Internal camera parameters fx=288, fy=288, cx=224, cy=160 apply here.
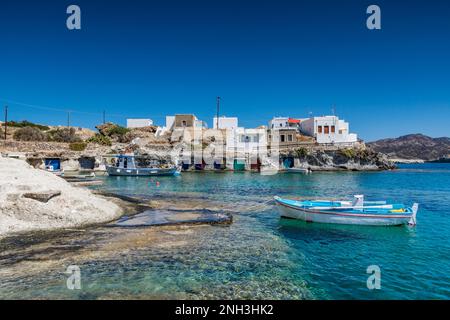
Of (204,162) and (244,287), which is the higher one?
(204,162)

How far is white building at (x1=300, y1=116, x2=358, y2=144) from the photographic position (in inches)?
3351

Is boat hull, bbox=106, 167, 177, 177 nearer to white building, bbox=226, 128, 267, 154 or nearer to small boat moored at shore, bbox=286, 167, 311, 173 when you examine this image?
white building, bbox=226, 128, 267, 154

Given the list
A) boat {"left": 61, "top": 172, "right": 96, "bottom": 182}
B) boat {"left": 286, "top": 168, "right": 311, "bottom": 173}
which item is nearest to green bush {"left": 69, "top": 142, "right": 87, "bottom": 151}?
boat {"left": 61, "top": 172, "right": 96, "bottom": 182}

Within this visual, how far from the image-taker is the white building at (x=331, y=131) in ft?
279

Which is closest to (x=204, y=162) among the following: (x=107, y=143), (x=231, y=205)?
(x=107, y=143)

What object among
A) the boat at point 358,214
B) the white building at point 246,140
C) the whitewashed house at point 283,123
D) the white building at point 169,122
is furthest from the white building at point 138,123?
the boat at point 358,214

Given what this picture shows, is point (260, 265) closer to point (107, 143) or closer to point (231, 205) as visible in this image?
point (231, 205)

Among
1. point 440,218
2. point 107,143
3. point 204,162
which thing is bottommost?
point 440,218

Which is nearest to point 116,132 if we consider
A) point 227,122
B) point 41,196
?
point 227,122

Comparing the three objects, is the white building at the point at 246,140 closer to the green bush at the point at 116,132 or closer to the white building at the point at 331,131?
the white building at the point at 331,131

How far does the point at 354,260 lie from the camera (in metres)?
11.8
